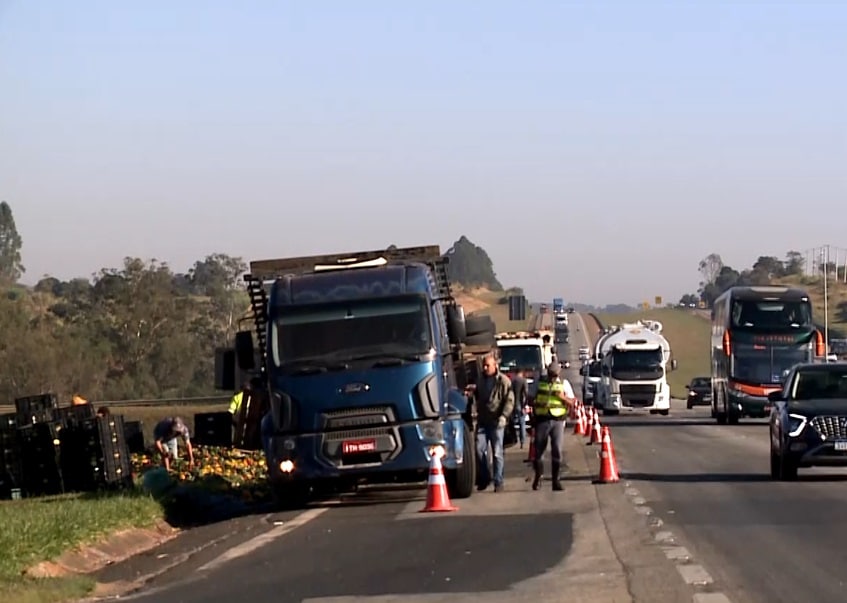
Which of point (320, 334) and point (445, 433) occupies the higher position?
point (320, 334)

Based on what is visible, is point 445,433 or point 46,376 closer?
point 445,433

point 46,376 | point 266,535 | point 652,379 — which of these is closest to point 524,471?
point 266,535

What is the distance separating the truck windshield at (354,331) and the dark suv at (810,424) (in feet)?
19.0

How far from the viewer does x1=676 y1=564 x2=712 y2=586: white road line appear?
1187cm

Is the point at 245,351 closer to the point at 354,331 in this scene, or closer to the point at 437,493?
the point at 354,331

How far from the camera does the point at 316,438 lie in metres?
19.4

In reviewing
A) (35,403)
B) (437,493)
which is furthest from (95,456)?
(35,403)

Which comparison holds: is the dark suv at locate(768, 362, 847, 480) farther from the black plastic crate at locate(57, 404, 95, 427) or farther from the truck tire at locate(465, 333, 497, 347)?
the black plastic crate at locate(57, 404, 95, 427)

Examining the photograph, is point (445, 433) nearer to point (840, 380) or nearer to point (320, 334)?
point (320, 334)

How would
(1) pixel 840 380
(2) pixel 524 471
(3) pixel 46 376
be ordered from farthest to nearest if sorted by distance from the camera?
(3) pixel 46 376 → (2) pixel 524 471 → (1) pixel 840 380

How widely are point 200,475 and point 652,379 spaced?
32627mm

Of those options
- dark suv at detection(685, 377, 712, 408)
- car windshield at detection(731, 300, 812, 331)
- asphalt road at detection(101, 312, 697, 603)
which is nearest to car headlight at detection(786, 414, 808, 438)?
asphalt road at detection(101, 312, 697, 603)

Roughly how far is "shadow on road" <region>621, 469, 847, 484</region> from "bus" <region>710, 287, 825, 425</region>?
2085 cm

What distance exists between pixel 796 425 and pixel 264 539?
8.79m
